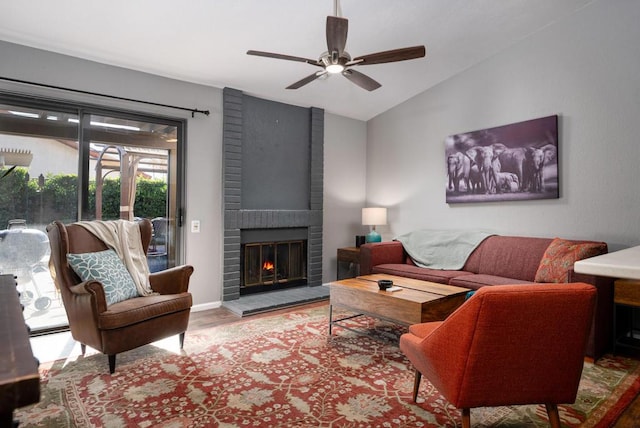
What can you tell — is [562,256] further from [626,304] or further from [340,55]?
[340,55]

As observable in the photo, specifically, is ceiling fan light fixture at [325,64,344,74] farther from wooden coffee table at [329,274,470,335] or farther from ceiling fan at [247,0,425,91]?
wooden coffee table at [329,274,470,335]

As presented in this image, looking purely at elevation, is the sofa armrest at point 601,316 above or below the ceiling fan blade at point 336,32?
below

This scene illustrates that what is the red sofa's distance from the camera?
2770mm

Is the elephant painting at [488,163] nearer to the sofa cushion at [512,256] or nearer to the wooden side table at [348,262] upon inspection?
the sofa cushion at [512,256]

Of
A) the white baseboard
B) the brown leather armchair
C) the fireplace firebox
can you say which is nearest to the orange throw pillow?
the fireplace firebox

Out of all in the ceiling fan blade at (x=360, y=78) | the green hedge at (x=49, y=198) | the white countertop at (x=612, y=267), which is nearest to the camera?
the white countertop at (x=612, y=267)

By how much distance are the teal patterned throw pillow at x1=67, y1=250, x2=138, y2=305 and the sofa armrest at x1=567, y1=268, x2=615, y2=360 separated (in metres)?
3.35

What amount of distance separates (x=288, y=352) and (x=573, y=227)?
3021 millimetres

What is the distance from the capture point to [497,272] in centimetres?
386

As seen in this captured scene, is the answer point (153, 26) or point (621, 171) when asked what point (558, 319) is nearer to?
point (621, 171)

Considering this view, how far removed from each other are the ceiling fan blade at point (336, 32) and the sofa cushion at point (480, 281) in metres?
2.41

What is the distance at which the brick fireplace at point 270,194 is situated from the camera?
4340mm

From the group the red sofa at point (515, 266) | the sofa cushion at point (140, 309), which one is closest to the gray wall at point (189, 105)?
the sofa cushion at point (140, 309)

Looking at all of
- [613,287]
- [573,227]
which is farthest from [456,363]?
[573,227]
